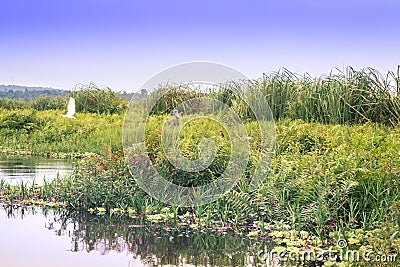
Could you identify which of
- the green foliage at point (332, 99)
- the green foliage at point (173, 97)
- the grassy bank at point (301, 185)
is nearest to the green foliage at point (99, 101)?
the green foliage at point (173, 97)

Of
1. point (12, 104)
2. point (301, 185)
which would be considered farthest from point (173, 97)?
point (12, 104)

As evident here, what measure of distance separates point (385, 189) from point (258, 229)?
1.51m

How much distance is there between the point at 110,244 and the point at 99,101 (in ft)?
54.4

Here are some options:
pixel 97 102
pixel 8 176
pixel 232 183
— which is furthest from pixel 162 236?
pixel 97 102

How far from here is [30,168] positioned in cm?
1280

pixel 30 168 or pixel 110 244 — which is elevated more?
pixel 30 168

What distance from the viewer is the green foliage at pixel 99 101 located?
23.1 metres

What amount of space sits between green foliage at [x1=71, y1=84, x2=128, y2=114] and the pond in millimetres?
7918

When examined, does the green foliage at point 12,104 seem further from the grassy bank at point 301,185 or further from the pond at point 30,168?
the grassy bank at point 301,185

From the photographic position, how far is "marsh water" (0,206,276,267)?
21.7 ft

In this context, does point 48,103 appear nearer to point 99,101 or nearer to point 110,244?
point 99,101

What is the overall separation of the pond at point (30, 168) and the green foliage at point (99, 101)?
7918 millimetres

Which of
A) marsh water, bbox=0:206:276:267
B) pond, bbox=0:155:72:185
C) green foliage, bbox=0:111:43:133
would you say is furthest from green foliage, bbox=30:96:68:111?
marsh water, bbox=0:206:276:267

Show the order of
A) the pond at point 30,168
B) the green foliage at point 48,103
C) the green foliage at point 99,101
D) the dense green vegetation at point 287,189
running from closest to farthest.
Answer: the dense green vegetation at point 287,189, the pond at point 30,168, the green foliage at point 99,101, the green foliage at point 48,103
